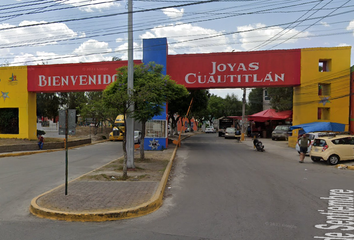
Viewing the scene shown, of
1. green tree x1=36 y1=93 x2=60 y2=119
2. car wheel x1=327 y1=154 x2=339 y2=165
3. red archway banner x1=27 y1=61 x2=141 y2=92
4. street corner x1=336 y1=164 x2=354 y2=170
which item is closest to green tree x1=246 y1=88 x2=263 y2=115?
green tree x1=36 y1=93 x2=60 y2=119

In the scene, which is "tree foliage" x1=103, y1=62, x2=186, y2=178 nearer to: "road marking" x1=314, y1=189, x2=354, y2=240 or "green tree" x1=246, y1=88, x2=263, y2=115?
"road marking" x1=314, y1=189, x2=354, y2=240

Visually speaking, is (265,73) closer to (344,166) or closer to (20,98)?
(344,166)

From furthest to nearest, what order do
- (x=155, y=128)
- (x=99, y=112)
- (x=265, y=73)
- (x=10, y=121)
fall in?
(x=10, y=121) → (x=155, y=128) → (x=265, y=73) → (x=99, y=112)

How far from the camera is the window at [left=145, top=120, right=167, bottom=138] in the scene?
19906 millimetres

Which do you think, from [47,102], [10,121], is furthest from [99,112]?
[47,102]

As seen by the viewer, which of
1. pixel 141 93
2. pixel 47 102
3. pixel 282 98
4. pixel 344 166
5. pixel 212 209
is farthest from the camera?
pixel 282 98

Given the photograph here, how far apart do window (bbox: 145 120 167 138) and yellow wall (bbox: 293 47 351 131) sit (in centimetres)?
983

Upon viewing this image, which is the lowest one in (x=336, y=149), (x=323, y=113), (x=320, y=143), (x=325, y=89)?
(x=336, y=149)

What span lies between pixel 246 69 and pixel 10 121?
18.8 m

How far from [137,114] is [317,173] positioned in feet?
25.4

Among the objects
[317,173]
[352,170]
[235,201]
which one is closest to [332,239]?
[235,201]

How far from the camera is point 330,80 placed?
Result: 1958cm

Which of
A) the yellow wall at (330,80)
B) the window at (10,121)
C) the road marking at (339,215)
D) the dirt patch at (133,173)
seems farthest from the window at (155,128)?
the road marking at (339,215)

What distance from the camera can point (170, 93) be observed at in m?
13.3
